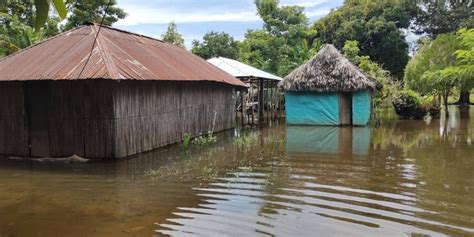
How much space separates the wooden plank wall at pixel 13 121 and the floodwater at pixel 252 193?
2.82 feet

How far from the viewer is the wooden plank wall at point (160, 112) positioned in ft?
38.9

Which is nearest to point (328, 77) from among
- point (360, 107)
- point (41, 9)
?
point (360, 107)

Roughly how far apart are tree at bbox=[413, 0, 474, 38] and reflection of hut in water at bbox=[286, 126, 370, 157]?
2102 cm

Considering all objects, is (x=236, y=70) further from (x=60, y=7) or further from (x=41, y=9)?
(x=41, y=9)

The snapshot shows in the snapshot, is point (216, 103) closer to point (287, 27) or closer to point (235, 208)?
point (235, 208)

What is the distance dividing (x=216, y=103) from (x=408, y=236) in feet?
42.3

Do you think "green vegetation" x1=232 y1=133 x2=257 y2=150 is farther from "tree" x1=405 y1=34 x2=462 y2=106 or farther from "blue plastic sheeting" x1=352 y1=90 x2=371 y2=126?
"tree" x1=405 y1=34 x2=462 y2=106

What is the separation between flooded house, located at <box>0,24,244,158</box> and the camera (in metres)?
11.4

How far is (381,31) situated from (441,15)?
5.24 metres

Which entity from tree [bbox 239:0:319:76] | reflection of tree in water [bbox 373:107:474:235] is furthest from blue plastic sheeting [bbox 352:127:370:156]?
tree [bbox 239:0:319:76]

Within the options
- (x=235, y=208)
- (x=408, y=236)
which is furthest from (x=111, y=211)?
(x=408, y=236)

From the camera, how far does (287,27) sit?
34125mm

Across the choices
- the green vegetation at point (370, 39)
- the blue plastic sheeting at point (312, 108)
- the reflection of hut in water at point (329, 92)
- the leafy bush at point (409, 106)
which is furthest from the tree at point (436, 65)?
the blue plastic sheeting at point (312, 108)

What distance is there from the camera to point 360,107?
20.0 meters
